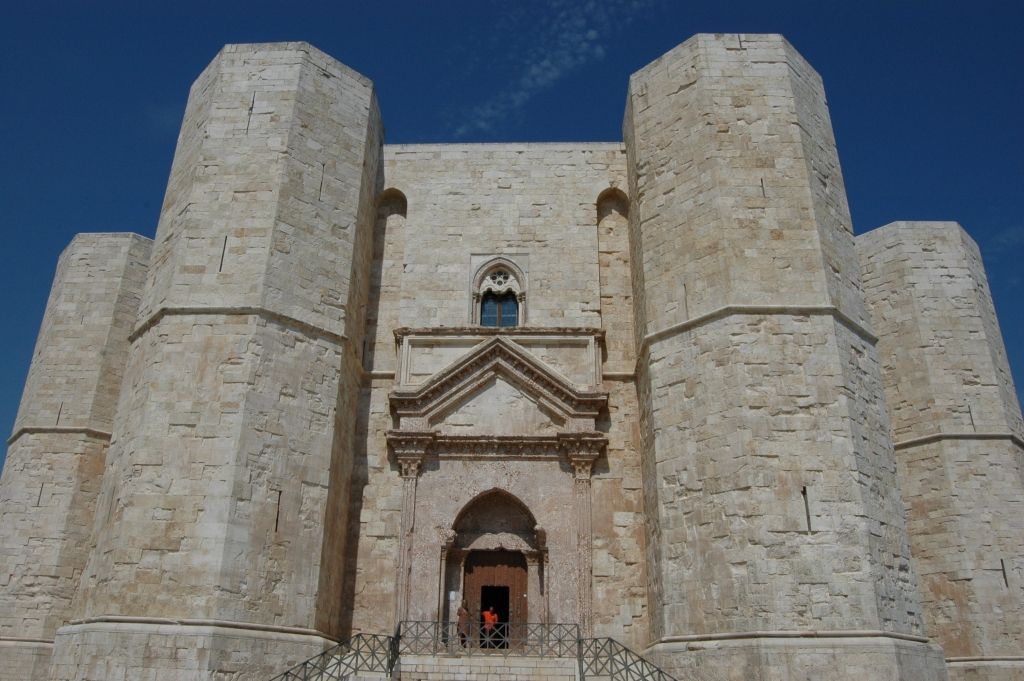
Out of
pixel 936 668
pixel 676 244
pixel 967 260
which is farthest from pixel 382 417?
pixel 967 260

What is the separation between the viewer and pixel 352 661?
1045cm

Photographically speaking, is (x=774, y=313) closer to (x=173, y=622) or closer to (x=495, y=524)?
(x=495, y=524)

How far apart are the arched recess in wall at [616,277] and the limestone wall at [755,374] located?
2.11 ft

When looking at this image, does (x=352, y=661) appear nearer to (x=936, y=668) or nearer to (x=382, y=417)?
(x=382, y=417)

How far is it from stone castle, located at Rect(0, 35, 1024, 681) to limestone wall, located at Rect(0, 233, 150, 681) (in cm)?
6

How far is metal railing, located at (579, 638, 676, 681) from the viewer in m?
9.90

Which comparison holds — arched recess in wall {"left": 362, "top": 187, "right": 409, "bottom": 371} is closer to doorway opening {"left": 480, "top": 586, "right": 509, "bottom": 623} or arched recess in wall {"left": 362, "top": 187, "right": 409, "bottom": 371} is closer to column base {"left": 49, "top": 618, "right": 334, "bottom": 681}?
doorway opening {"left": 480, "top": 586, "right": 509, "bottom": 623}

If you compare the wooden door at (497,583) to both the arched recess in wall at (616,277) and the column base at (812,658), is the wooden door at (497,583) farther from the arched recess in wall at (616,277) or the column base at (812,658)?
the arched recess in wall at (616,277)

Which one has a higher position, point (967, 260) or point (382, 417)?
point (967, 260)

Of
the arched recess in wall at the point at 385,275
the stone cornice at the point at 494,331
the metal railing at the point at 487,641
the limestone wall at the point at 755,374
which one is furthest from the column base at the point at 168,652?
the stone cornice at the point at 494,331

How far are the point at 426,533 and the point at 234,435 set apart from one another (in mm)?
3087

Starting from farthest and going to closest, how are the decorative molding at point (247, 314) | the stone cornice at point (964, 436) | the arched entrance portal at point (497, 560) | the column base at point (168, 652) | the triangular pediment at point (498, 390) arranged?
the stone cornice at point (964, 436) < the triangular pediment at point (498, 390) < the arched entrance portal at point (497, 560) < the decorative molding at point (247, 314) < the column base at point (168, 652)

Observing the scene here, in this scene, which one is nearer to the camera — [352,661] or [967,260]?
[352,661]

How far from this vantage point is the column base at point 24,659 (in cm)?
1301
